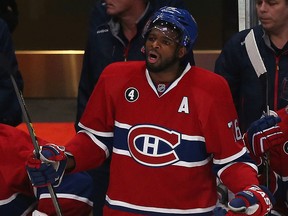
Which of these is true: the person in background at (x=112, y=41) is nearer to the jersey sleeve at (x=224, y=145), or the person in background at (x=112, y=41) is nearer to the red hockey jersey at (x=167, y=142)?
the red hockey jersey at (x=167, y=142)

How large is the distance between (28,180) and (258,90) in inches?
45.4

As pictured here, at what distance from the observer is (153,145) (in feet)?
12.2

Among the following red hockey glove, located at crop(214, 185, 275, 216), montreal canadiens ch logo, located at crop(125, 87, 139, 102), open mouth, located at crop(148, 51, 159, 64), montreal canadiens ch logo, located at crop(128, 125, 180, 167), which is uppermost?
open mouth, located at crop(148, 51, 159, 64)

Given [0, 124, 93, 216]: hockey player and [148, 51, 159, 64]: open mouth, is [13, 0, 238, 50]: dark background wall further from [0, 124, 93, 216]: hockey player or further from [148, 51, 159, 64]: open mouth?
[148, 51, 159, 64]: open mouth

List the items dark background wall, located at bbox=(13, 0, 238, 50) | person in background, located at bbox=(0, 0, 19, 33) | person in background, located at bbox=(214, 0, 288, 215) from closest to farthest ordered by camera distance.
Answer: person in background, located at bbox=(214, 0, 288, 215) → person in background, located at bbox=(0, 0, 19, 33) → dark background wall, located at bbox=(13, 0, 238, 50)

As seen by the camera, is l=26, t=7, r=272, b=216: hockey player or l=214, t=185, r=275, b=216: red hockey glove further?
l=26, t=7, r=272, b=216: hockey player

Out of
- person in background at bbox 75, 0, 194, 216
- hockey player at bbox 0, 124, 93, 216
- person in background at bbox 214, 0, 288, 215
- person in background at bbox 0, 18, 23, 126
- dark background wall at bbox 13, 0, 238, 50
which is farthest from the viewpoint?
dark background wall at bbox 13, 0, 238, 50

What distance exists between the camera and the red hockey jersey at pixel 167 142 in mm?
3701

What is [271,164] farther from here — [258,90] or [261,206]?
[261,206]

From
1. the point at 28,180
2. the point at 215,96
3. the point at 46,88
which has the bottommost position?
the point at 46,88

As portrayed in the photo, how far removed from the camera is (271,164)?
4305mm

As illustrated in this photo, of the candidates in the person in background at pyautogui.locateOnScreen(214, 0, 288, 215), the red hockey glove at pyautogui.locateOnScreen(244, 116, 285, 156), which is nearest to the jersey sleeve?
the red hockey glove at pyautogui.locateOnScreen(244, 116, 285, 156)

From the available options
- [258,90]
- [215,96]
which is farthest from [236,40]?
[215,96]

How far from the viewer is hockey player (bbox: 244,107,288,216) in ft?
13.5
